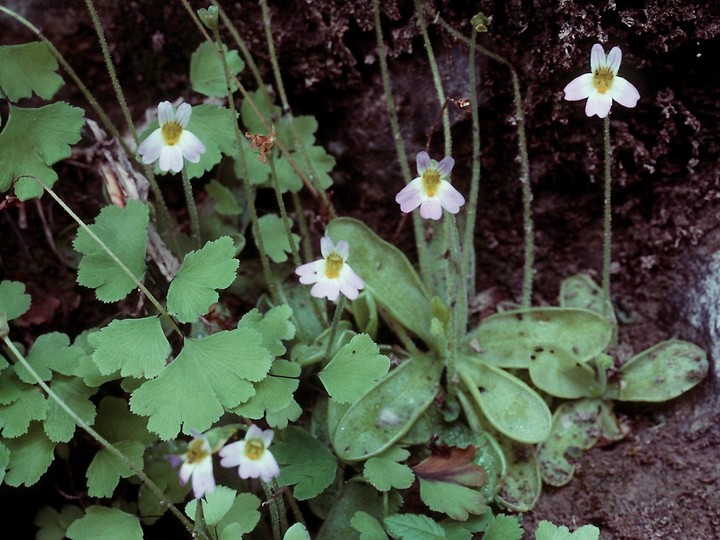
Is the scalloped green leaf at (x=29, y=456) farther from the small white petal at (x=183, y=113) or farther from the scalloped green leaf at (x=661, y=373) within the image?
the scalloped green leaf at (x=661, y=373)

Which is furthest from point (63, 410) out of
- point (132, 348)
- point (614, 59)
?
point (614, 59)

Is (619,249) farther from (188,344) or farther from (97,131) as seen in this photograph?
(97,131)

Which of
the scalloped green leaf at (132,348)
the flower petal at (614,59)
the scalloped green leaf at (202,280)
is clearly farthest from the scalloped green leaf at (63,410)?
the flower petal at (614,59)

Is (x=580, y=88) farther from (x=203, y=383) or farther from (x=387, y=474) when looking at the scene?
(x=203, y=383)

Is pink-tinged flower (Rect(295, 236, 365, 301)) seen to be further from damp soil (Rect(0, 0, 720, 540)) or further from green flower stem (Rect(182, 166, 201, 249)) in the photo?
damp soil (Rect(0, 0, 720, 540))

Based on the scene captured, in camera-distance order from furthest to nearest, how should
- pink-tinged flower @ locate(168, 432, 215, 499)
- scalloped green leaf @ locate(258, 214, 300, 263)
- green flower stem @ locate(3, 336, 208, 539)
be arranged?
scalloped green leaf @ locate(258, 214, 300, 263) < green flower stem @ locate(3, 336, 208, 539) < pink-tinged flower @ locate(168, 432, 215, 499)

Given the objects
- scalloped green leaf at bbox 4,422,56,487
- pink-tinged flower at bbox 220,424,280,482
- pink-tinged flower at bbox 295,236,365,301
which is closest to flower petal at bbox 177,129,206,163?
pink-tinged flower at bbox 295,236,365,301
